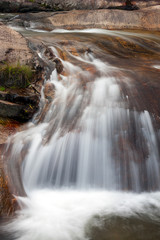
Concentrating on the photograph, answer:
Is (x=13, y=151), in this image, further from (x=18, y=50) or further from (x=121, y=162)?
A: (x=18, y=50)

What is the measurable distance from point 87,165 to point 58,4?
42.7 feet

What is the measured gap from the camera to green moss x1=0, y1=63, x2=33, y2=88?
4.62 m

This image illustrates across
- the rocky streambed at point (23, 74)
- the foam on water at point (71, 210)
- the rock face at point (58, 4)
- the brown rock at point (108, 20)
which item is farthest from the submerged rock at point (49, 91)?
the rock face at point (58, 4)

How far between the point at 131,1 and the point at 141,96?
1141 centimetres

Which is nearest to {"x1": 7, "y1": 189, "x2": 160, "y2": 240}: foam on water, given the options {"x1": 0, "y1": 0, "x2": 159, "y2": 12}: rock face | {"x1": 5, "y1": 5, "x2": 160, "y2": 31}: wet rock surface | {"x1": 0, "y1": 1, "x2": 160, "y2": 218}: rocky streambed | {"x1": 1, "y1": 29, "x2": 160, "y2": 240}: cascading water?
{"x1": 1, "y1": 29, "x2": 160, "y2": 240}: cascading water

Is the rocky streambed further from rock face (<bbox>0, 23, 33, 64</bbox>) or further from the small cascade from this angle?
the small cascade

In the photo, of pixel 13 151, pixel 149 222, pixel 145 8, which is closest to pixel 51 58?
pixel 13 151

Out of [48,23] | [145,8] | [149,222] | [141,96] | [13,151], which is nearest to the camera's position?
[149,222]

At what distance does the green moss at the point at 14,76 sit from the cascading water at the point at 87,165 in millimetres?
723

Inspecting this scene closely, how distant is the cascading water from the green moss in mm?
723

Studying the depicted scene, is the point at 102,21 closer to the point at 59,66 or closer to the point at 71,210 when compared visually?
the point at 59,66

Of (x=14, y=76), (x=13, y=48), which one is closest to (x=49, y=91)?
(x=14, y=76)

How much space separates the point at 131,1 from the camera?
14.1m

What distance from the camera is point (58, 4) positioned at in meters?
14.3
